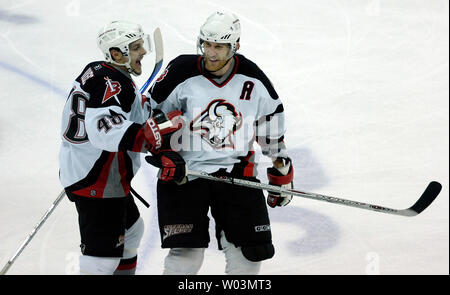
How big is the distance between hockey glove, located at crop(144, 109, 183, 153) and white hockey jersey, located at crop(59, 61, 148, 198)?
3 cm

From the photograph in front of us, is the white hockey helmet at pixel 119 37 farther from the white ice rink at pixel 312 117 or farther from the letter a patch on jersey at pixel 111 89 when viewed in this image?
the white ice rink at pixel 312 117

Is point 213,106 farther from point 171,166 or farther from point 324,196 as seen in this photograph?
point 324,196

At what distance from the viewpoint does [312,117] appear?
4.46m

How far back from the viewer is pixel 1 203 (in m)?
3.65

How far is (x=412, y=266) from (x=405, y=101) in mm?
1620

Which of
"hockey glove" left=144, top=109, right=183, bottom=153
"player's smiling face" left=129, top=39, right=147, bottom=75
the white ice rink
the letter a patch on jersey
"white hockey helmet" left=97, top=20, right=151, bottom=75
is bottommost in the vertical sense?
the white ice rink

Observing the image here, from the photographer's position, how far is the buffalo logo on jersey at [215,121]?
8.87 feet

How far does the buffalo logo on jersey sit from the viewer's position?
2.70m

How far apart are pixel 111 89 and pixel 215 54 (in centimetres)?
40

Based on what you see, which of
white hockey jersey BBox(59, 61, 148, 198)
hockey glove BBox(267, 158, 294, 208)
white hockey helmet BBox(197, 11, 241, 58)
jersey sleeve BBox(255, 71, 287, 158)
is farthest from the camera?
hockey glove BBox(267, 158, 294, 208)

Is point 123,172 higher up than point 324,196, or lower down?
higher up

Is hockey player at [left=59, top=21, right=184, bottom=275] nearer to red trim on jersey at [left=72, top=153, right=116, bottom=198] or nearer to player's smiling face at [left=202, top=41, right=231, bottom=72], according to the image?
red trim on jersey at [left=72, top=153, right=116, bottom=198]

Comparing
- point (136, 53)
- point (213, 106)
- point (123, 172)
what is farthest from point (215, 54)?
point (123, 172)

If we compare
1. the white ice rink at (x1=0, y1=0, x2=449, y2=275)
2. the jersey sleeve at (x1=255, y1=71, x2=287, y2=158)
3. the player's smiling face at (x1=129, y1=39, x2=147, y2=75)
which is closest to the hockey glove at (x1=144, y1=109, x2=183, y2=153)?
the player's smiling face at (x1=129, y1=39, x2=147, y2=75)
